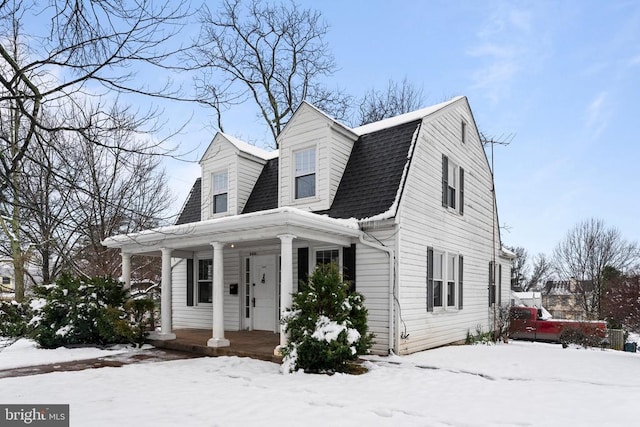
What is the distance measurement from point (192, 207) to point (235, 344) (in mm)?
6054

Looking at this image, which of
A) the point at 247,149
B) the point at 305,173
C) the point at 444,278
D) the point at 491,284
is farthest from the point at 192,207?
the point at 491,284

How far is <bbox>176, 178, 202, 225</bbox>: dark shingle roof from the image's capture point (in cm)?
1378

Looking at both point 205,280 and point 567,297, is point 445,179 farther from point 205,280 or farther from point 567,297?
point 567,297


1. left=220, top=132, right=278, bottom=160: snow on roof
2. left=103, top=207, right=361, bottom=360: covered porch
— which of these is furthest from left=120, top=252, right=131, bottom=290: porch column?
left=220, top=132, right=278, bottom=160: snow on roof

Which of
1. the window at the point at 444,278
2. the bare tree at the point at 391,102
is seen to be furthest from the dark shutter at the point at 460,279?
the bare tree at the point at 391,102

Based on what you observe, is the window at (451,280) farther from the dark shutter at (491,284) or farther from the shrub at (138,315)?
the shrub at (138,315)

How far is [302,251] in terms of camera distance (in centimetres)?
1027

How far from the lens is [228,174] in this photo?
12555mm

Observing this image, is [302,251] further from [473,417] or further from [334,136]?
[473,417]

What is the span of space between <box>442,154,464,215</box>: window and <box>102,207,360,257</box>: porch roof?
11.2 ft

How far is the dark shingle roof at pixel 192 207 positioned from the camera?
45.2 feet

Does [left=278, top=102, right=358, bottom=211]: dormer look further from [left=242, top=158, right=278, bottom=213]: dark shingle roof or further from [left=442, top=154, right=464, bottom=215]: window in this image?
[left=442, top=154, right=464, bottom=215]: window

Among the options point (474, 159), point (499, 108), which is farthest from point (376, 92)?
point (474, 159)

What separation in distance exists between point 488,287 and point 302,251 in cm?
714
